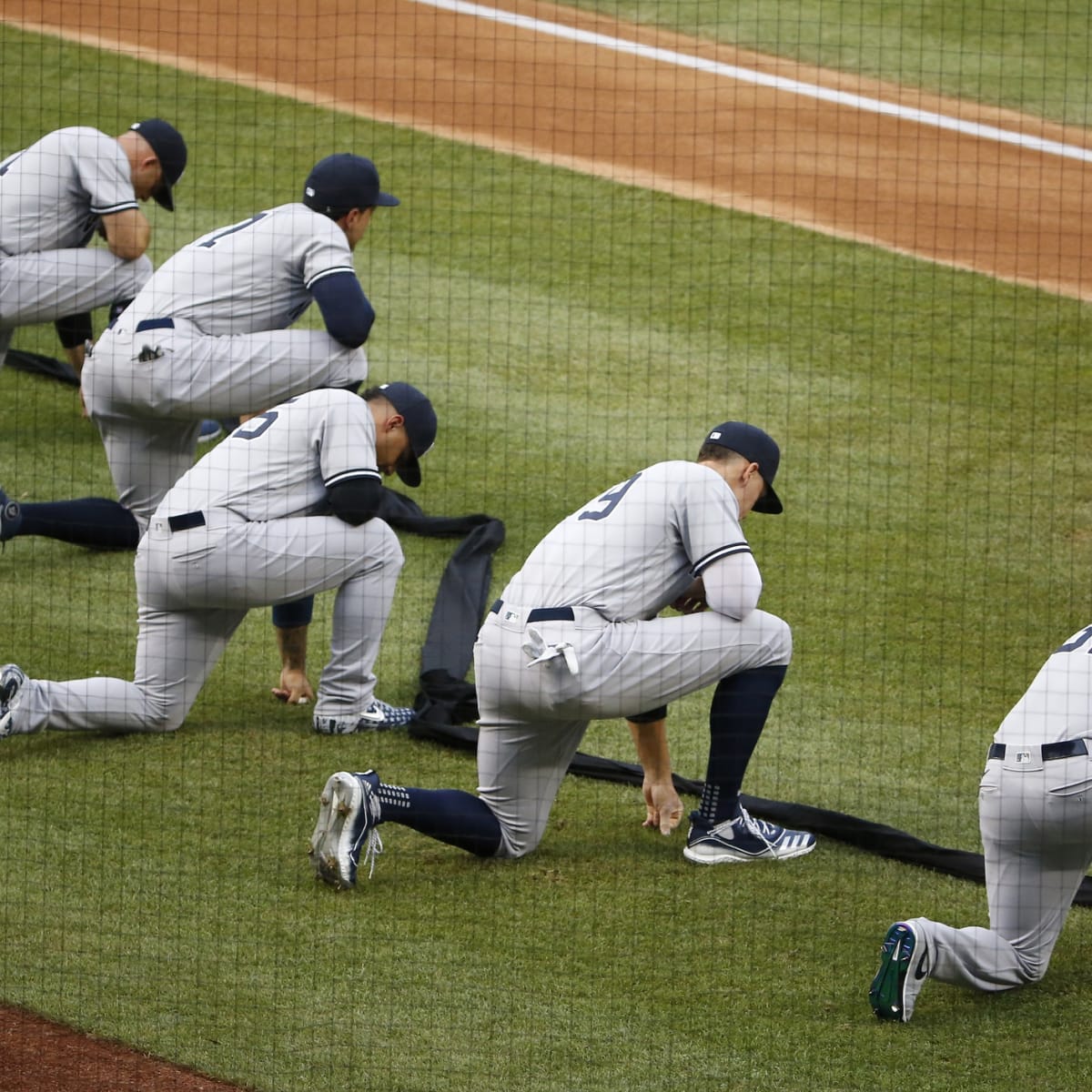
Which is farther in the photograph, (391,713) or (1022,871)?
(391,713)

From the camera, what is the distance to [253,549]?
5.38 metres

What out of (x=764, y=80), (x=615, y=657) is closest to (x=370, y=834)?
(x=615, y=657)

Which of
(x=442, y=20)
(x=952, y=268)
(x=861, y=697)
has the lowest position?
(x=861, y=697)

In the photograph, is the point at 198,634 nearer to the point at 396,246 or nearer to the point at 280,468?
the point at 280,468

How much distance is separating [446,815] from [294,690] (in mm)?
1417

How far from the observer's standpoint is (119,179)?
7629mm

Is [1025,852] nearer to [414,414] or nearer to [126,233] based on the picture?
[414,414]

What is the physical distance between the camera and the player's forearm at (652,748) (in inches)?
193

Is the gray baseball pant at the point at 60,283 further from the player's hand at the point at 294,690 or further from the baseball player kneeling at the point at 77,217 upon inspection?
the player's hand at the point at 294,690

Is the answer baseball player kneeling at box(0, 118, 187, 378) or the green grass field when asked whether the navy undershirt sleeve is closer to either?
the green grass field

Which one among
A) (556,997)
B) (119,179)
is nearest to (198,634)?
(556,997)

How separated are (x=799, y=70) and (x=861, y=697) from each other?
7831mm

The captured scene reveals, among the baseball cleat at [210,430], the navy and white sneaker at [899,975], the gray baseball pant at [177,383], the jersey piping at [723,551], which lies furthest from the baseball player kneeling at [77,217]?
the navy and white sneaker at [899,975]

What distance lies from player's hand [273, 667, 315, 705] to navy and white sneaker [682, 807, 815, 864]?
158cm
